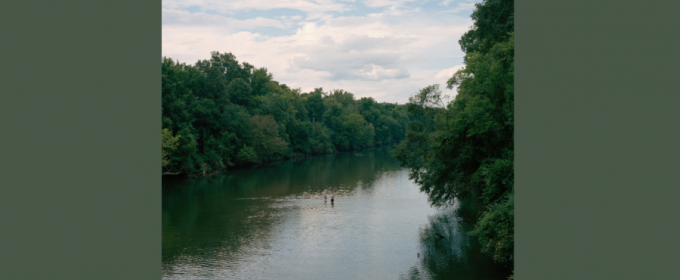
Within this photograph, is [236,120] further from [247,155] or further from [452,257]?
[452,257]

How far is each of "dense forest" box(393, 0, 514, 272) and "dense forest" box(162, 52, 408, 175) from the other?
73.8 feet

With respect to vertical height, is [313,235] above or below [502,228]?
below

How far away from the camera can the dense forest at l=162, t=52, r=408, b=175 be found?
51125 mm

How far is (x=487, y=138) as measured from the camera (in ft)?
72.2

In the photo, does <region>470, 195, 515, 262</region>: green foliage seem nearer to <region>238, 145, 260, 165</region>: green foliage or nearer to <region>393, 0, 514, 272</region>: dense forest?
<region>393, 0, 514, 272</region>: dense forest

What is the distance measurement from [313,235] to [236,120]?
38.9 meters

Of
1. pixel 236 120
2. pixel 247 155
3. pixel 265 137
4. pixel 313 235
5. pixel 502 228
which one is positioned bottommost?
pixel 313 235

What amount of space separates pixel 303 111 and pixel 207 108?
1442 inches

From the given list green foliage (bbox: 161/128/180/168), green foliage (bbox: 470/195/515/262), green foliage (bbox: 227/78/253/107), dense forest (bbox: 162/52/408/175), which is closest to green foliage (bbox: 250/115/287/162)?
dense forest (bbox: 162/52/408/175)

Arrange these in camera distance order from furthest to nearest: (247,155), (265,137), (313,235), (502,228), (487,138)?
(265,137)
(247,155)
(313,235)
(487,138)
(502,228)

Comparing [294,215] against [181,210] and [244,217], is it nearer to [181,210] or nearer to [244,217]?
[244,217]

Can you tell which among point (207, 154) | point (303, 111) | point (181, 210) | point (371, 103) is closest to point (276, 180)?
point (207, 154)

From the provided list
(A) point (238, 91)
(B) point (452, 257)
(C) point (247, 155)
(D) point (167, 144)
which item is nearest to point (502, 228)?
(B) point (452, 257)

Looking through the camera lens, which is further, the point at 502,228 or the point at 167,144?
the point at 167,144
